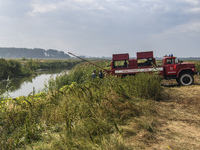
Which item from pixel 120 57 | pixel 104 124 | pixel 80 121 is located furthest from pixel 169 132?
pixel 120 57

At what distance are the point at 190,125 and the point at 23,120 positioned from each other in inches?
195

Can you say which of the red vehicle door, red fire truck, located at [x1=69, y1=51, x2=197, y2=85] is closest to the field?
red fire truck, located at [x1=69, y1=51, x2=197, y2=85]

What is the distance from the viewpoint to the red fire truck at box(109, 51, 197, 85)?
1093 cm

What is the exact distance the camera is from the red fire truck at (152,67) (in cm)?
1093

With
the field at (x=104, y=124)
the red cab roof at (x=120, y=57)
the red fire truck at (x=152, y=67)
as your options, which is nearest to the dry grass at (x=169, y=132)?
the field at (x=104, y=124)

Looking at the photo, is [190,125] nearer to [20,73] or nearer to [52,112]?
[52,112]

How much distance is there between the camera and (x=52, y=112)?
485 centimetres

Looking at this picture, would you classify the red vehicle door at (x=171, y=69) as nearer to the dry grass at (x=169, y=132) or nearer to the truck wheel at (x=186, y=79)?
the truck wheel at (x=186, y=79)

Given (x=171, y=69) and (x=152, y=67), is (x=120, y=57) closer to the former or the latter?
(x=152, y=67)

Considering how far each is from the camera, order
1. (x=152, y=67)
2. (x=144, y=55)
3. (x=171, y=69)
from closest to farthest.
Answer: (x=152, y=67), (x=171, y=69), (x=144, y=55)

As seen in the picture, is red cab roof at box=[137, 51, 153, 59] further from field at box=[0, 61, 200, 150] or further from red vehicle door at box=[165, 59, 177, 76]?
field at box=[0, 61, 200, 150]

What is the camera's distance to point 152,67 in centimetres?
1084

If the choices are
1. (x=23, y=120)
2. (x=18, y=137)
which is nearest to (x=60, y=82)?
(x=23, y=120)

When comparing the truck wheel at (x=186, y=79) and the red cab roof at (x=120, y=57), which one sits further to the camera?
the red cab roof at (x=120, y=57)
